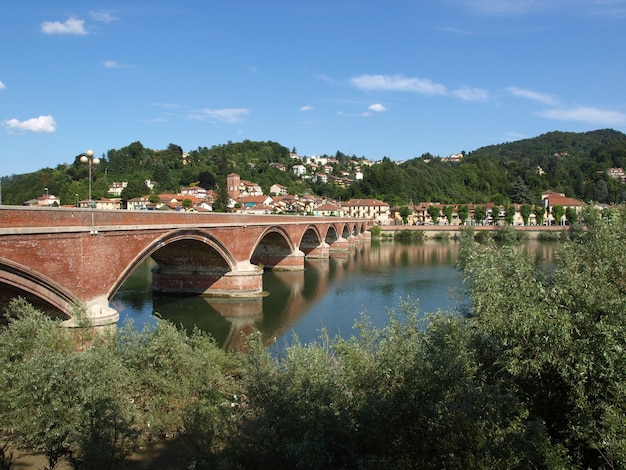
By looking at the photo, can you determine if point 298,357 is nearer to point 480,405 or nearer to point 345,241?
point 480,405

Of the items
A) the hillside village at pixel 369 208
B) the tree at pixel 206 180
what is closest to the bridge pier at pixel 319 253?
the hillside village at pixel 369 208

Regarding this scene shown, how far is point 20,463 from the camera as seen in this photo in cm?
834

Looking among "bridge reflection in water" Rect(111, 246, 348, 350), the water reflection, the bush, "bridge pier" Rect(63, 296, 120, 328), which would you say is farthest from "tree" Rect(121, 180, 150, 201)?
"bridge pier" Rect(63, 296, 120, 328)

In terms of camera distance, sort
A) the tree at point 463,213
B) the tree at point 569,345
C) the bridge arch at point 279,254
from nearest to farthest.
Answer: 1. the tree at point 569,345
2. the bridge arch at point 279,254
3. the tree at point 463,213

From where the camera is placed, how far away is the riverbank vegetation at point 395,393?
19.5ft

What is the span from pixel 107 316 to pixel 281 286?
57.1ft

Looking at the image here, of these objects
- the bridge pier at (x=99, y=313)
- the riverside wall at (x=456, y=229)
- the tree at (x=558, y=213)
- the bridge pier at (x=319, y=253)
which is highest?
the tree at (x=558, y=213)

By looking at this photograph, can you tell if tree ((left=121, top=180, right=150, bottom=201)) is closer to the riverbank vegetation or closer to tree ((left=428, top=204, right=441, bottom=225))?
tree ((left=428, top=204, right=441, bottom=225))

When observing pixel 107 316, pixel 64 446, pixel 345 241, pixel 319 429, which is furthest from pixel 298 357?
pixel 345 241

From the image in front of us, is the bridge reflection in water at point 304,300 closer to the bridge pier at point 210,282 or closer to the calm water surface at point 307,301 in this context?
the calm water surface at point 307,301

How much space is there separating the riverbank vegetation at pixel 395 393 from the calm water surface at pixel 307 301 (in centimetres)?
389

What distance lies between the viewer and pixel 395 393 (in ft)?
24.3

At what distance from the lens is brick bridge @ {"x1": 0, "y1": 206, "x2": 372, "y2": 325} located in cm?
1218

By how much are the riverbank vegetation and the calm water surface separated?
12.8ft
